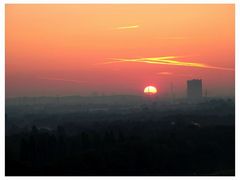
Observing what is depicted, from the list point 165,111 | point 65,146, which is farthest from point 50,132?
point 165,111

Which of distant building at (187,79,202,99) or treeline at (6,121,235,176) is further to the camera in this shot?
distant building at (187,79,202,99)

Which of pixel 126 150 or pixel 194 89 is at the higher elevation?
pixel 194 89

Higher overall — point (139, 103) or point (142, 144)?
point (139, 103)

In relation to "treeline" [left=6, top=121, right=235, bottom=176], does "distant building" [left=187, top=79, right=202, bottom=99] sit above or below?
above

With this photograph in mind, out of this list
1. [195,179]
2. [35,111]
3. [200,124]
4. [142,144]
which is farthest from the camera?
[200,124]

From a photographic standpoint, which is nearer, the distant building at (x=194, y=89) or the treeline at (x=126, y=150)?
the treeline at (x=126, y=150)

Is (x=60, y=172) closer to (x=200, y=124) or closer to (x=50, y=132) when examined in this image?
(x=50, y=132)

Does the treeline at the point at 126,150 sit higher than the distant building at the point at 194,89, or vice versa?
the distant building at the point at 194,89

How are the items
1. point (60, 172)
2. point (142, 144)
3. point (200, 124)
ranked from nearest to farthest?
point (60, 172)
point (142, 144)
point (200, 124)
